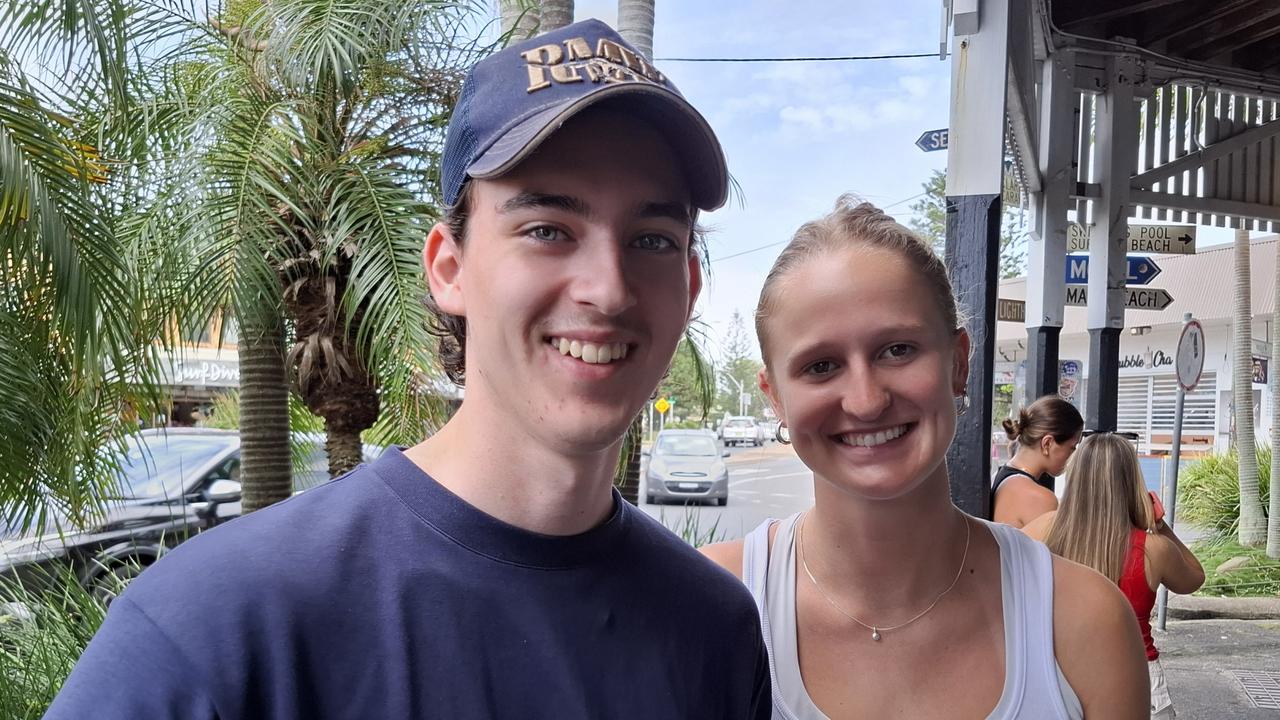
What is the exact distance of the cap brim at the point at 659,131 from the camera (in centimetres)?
120

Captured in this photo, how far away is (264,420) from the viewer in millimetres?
5633

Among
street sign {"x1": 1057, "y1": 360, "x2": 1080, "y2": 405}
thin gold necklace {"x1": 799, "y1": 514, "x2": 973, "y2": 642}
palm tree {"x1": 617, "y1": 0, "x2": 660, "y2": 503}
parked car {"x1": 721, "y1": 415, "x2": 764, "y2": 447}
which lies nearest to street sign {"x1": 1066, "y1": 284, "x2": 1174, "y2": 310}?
palm tree {"x1": 617, "y1": 0, "x2": 660, "y2": 503}

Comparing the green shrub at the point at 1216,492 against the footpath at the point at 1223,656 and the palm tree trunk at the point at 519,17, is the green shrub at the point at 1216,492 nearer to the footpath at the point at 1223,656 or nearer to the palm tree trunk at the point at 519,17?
the footpath at the point at 1223,656

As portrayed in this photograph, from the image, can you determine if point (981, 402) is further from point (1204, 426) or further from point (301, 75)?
point (1204, 426)

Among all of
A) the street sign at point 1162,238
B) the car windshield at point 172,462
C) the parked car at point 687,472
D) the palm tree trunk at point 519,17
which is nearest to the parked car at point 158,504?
the car windshield at point 172,462

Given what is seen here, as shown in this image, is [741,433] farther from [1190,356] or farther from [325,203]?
[325,203]

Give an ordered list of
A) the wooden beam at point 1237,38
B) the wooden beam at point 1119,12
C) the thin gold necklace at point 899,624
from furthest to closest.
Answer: the wooden beam at point 1237,38 < the wooden beam at point 1119,12 < the thin gold necklace at point 899,624

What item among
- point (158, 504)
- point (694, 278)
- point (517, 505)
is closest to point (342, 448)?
point (158, 504)

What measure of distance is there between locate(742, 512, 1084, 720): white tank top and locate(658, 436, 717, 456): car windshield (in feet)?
60.3

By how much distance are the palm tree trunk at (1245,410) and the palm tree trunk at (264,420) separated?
36.7ft

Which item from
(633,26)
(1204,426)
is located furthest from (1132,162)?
(1204,426)

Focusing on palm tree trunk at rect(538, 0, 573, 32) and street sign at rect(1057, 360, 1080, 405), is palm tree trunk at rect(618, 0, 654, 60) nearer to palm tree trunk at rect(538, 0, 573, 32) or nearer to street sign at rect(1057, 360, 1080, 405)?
palm tree trunk at rect(538, 0, 573, 32)

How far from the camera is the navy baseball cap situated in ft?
4.00

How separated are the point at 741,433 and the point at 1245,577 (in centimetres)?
4051
